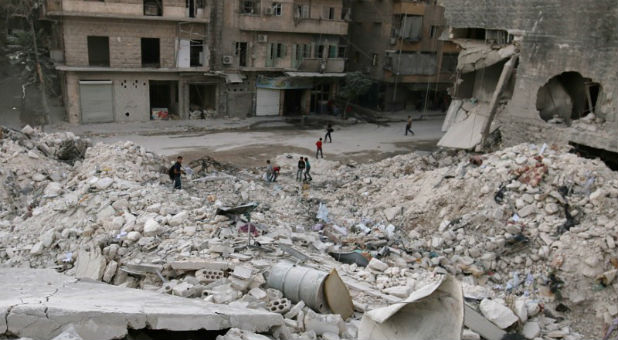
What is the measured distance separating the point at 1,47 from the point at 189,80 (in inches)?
483

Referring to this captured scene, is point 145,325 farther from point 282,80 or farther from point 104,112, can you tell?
point 282,80

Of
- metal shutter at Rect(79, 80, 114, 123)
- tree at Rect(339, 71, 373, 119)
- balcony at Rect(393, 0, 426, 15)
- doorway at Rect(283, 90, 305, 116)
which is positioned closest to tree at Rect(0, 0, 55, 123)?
A: metal shutter at Rect(79, 80, 114, 123)

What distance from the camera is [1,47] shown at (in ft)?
104

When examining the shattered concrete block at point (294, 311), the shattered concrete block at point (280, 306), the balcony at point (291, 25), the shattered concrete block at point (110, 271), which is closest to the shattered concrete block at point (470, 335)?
the shattered concrete block at point (294, 311)

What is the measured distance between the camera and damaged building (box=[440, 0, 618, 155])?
1686 cm

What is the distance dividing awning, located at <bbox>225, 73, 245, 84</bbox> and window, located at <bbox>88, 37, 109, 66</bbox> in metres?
7.00

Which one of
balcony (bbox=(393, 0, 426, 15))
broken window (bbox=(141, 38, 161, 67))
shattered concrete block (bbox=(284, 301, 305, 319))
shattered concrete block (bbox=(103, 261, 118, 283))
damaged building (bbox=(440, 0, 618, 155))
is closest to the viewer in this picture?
shattered concrete block (bbox=(284, 301, 305, 319))

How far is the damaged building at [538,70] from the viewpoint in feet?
55.3

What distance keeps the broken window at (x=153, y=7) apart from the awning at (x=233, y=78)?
16.5ft

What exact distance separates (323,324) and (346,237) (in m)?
5.67

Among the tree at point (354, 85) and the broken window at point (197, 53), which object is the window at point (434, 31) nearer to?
the tree at point (354, 85)

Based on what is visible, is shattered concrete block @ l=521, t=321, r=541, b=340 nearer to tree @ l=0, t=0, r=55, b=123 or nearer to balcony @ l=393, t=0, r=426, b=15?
tree @ l=0, t=0, r=55, b=123

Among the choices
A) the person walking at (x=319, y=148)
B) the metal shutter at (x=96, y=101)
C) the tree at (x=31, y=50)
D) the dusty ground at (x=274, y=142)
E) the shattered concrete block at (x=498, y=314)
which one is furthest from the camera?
the metal shutter at (x=96, y=101)

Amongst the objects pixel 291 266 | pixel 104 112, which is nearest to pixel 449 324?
pixel 291 266
